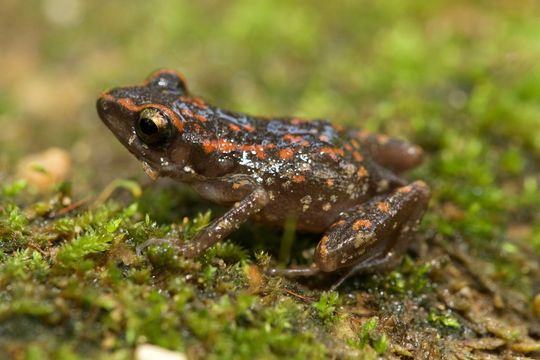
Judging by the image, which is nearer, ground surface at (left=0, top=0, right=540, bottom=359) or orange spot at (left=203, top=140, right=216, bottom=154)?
ground surface at (left=0, top=0, right=540, bottom=359)

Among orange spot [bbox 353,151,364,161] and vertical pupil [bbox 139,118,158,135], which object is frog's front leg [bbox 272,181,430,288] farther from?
vertical pupil [bbox 139,118,158,135]

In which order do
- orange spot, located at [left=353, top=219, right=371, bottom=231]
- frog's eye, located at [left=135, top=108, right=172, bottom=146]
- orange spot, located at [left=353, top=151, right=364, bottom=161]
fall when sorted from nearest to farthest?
1. frog's eye, located at [left=135, top=108, right=172, bottom=146]
2. orange spot, located at [left=353, top=219, right=371, bottom=231]
3. orange spot, located at [left=353, top=151, right=364, bottom=161]

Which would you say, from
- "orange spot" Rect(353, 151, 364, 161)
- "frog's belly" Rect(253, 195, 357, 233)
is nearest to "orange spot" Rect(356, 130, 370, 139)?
"orange spot" Rect(353, 151, 364, 161)

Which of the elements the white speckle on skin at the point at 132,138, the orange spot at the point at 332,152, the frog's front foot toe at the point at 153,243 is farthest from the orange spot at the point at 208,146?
the orange spot at the point at 332,152

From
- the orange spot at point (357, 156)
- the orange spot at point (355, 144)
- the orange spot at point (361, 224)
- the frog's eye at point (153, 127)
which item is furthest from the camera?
the orange spot at point (355, 144)

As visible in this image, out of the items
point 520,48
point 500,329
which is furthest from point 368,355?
point 520,48

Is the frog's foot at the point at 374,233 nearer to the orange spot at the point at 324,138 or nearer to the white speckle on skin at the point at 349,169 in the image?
the white speckle on skin at the point at 349,169

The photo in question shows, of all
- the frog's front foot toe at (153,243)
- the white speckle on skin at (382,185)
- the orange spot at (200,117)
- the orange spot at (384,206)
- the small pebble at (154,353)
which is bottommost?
the small pebble at (154,353)

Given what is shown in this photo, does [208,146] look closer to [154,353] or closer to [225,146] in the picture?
[225,146]
